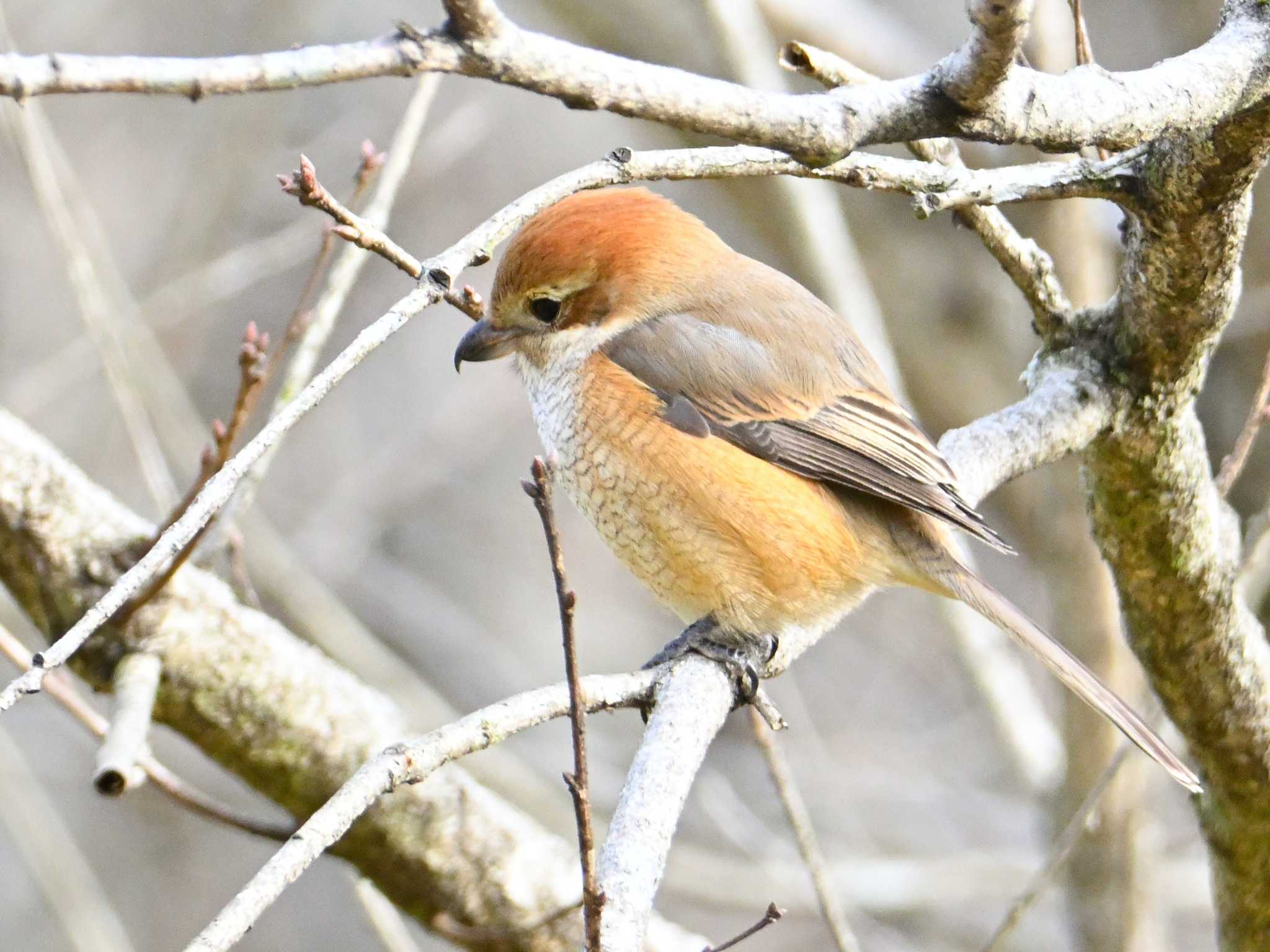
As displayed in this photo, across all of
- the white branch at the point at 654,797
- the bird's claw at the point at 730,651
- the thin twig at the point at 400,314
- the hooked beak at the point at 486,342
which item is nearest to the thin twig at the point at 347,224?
the thin twig at the point at 400,314

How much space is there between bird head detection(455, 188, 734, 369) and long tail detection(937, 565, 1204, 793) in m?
0.95

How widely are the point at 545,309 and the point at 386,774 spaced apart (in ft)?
6.10

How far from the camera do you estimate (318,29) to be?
7.24 meters

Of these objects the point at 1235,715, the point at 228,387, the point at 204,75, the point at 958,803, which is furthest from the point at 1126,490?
the point at 228,387

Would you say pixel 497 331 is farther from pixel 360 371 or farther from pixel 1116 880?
pixel 360 371

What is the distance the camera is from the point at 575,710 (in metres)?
1.42

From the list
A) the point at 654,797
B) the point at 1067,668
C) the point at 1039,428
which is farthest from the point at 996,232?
the point at 654,797

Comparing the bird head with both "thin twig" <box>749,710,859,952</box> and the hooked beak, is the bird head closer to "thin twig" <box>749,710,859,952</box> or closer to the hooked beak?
the hooked beak

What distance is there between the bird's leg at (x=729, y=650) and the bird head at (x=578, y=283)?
76 cm

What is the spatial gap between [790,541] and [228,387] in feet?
15.7

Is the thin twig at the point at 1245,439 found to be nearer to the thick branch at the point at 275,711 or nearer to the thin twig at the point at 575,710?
the thick branch at the point at 275,711

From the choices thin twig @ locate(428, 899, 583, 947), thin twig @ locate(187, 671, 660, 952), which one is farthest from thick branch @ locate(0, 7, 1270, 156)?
thin twig @ locate(428, 899, 583, 947)

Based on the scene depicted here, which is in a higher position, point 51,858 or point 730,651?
point 730,651

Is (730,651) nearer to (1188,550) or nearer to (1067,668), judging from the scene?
(1067,668)
